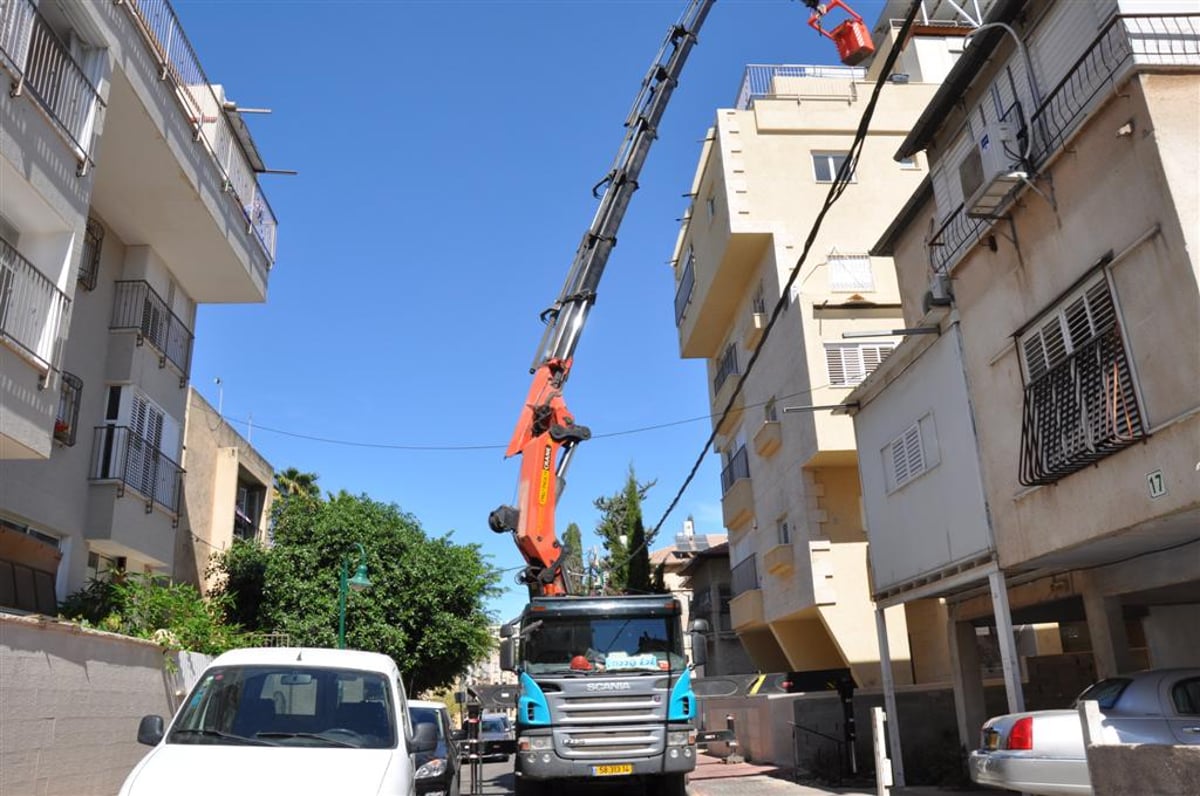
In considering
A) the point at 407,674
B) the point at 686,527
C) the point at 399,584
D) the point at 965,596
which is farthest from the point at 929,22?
the point at 686,527

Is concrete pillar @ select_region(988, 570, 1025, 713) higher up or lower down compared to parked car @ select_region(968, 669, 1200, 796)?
higher up

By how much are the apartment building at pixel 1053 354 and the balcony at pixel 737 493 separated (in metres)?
10.7

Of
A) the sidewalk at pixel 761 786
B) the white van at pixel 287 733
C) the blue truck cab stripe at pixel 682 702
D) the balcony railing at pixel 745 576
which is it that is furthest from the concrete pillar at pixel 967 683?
the balcony railing at pixel 745 576

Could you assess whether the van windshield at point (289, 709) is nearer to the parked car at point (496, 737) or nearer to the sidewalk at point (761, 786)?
the parked car at point (496, 737)

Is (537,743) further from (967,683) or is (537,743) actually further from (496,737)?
(967,683)

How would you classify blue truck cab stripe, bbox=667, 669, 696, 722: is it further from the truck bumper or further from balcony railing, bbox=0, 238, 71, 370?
balcony railing, bbox=0, 238, 71, 370

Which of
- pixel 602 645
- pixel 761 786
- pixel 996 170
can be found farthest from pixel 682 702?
pixel 996 170

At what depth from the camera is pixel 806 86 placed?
83.5 ft

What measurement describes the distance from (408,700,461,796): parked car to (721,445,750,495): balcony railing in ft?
48.8

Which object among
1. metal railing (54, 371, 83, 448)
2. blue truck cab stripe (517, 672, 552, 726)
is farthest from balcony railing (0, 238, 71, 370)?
blue truck cab stripe (517, 672, 552, 726)

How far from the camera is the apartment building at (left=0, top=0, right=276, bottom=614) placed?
10.2m

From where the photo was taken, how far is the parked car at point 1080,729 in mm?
7711

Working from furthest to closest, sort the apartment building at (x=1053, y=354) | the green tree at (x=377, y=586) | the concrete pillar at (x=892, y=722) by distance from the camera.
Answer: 1. the green tree at (x=377, y=586)
2. the concrete pillar at (x=892, y=722)
3. the apartment building at (x=1053, y=354)

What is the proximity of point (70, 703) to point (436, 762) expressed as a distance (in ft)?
13.2
